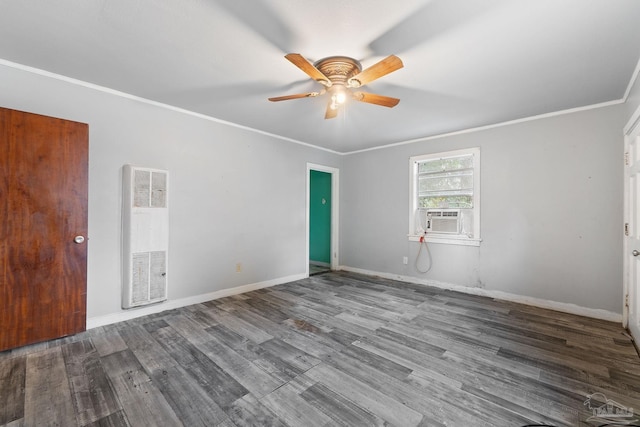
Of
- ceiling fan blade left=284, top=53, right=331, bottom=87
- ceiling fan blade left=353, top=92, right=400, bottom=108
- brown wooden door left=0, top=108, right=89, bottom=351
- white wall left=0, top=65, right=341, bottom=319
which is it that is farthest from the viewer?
white wall left=0, top=65, right=341, bottom=319

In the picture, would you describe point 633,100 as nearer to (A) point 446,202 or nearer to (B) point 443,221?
(A) point 446,202

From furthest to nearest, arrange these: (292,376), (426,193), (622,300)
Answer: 1. (426,193)
2. (622,300)
3. (292,376)

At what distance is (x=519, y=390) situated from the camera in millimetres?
1806

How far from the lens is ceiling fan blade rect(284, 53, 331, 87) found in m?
1.79

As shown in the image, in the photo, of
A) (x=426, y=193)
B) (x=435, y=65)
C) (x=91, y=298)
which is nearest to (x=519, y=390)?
(x=435, y=65)

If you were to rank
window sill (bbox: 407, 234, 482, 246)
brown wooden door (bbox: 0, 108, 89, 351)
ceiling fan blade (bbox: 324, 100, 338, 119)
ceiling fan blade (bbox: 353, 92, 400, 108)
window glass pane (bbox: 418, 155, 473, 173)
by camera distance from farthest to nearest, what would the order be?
window glass pane (bbox: 418, 155, 473, 173) → window sill (bbox: 407, 234, 482, 246) → ceiling fan blade (bbox: 324, 100, 338, 119) → ceiling fan blade (bbox: 353, 92, 400, 108) → brown wooden door (bbox: 0, 108, 89, 351)

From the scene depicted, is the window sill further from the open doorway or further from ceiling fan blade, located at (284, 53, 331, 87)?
ceiling fan blade, located at (284, 53, 331, 87)

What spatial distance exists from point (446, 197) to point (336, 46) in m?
3.14

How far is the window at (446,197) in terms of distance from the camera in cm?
403

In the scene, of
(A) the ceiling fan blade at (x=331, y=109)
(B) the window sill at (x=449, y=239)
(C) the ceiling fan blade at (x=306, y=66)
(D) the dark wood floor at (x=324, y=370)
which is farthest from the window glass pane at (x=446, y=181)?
(C) the ceiling fan blade at (x=306, y=66)

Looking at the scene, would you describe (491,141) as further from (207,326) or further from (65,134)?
(65,134)

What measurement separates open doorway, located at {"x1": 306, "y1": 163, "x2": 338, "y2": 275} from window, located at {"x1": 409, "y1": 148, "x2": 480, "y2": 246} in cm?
162

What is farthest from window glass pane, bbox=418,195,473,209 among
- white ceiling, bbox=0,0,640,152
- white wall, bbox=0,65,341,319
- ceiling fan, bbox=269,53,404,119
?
ceiling fan, bbox=269,53,404,119

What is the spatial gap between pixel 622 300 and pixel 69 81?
6.19 m
